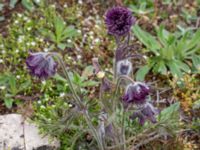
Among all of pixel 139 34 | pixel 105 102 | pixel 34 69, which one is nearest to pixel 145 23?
pixel 139 34

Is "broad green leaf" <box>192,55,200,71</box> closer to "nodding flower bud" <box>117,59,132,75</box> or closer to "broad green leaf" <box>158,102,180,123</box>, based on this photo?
"broad green leaf" <box>158,102,180,123</box>

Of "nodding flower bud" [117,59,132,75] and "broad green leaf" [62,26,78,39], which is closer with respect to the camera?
"nodding flower bud" [117,59,132,75]

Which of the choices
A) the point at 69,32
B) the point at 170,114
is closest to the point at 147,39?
the point at 69,32

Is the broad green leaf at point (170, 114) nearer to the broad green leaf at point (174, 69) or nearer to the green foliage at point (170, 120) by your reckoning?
the green foliage at point (170, 120)

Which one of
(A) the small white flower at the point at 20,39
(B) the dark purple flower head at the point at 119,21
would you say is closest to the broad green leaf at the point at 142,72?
(A) the small white flower at the point at 20,39

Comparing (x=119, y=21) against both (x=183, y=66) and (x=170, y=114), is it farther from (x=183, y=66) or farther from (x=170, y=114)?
(x=183, y=66)

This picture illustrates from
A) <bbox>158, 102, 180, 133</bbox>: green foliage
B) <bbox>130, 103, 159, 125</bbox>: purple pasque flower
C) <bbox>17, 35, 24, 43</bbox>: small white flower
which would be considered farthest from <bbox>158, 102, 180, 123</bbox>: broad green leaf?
<bbox>17, 35, 24, 43</bbox>: small white flower
